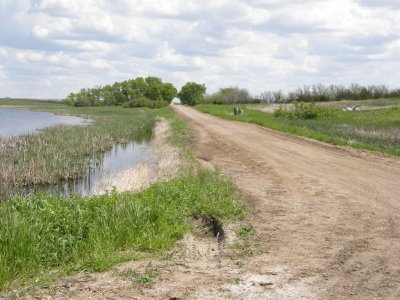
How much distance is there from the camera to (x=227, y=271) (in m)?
6.89

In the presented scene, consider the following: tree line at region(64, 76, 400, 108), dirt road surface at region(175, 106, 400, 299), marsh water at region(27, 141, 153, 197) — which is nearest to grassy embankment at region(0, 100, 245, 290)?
dirt road surface at region(175, 106, 400, 299)

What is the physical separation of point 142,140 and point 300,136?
11.2 m

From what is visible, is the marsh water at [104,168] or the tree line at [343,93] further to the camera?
the tree line at [343,93]

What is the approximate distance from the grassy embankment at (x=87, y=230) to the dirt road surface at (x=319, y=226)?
4.55 feet

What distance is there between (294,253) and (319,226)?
163 cm

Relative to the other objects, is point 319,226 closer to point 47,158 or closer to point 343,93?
point 47,158

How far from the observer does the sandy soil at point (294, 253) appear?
6160mm

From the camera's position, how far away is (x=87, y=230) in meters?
7.99

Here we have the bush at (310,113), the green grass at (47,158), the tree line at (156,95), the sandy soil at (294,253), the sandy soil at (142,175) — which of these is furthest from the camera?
the tree line at (156,95)

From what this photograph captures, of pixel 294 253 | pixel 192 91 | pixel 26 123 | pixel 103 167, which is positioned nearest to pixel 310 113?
pixel 103 167

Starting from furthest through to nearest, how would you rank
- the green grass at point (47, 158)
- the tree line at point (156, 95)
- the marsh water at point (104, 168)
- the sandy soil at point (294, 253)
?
1. the tree line at point (156, 95)
2. the green grass at point (47, 158)
3. the marsh water at point (104, 168)
4. the sandy soil at point (294, 253)

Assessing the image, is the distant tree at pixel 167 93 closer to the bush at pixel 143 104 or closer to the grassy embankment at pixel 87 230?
the bush at pixel 143 104

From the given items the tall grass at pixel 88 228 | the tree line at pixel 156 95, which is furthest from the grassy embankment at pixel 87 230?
the tree line at pixel 156 95

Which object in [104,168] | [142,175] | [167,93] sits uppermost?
[167,93]
